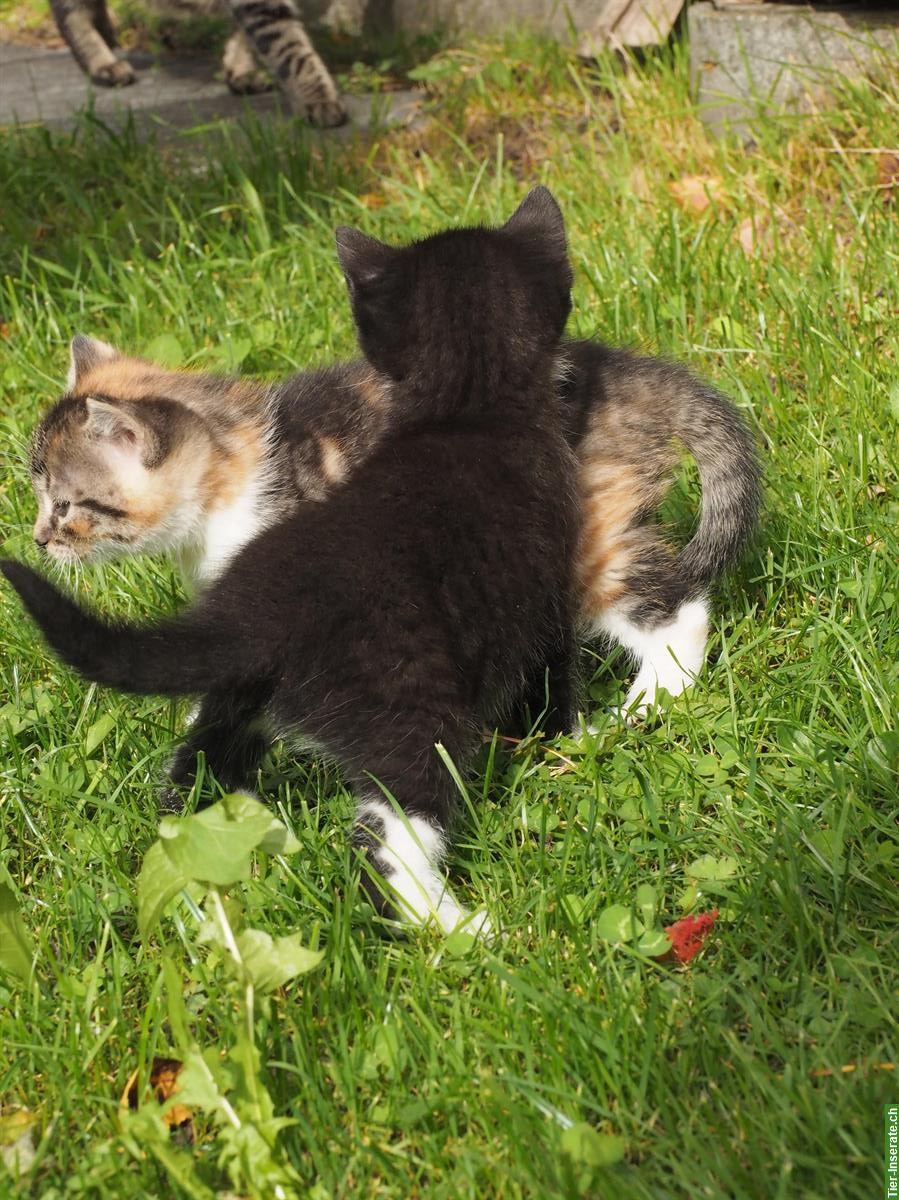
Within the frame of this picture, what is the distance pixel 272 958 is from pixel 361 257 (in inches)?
69.1

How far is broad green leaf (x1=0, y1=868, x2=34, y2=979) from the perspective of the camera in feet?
7.83

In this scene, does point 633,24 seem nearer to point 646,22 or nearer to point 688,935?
point 646,22

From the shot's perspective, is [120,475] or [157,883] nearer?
[157,883]

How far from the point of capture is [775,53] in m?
5.28

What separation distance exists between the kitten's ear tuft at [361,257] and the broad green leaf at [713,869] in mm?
1547

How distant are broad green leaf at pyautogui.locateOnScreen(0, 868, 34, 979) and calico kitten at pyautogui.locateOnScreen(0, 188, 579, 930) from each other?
431 mm

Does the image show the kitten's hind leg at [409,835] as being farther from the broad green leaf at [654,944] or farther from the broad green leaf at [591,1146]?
the broad green leaf at [591,1146]

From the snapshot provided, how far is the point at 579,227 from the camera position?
16.0 ft

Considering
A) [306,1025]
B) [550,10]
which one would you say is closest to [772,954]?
[306,1025]

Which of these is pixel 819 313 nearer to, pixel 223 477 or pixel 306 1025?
pixel 223 477

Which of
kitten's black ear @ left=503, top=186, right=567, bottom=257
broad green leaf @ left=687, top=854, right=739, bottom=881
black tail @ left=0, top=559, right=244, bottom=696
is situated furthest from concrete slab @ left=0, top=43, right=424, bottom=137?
broad green leaf @ left=687, top=854, right=739, bottom=881

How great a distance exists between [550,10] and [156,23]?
3.22m

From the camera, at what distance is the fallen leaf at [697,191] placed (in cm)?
492

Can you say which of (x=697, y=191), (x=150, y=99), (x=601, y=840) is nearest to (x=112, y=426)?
(x=601, y=840)
